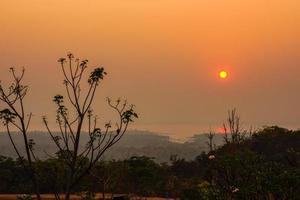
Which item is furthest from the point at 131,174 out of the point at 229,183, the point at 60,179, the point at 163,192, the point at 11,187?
the point at 229,183

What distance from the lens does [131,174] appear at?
39906 mm

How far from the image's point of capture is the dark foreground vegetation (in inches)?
521

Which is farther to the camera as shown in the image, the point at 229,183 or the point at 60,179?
the point at 60,179

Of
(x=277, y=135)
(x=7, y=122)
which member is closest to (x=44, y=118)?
(x=7, y=122)

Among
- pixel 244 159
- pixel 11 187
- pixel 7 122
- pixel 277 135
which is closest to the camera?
pixel 7 122

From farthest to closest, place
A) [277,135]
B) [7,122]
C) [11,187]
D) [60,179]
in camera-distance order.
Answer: [277,135] → [11,187] → [60,179] → [7,122]

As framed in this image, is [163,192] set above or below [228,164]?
below

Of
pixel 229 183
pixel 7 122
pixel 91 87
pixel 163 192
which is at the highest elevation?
pixel 91 87

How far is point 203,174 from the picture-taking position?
4478cm

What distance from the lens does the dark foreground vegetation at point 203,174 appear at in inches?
521

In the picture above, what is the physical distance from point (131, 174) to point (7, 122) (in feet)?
91.9

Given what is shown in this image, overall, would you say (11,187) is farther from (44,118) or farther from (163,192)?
(44,118)

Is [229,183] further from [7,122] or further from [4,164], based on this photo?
[4,164]

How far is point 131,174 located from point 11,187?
32.9ft
